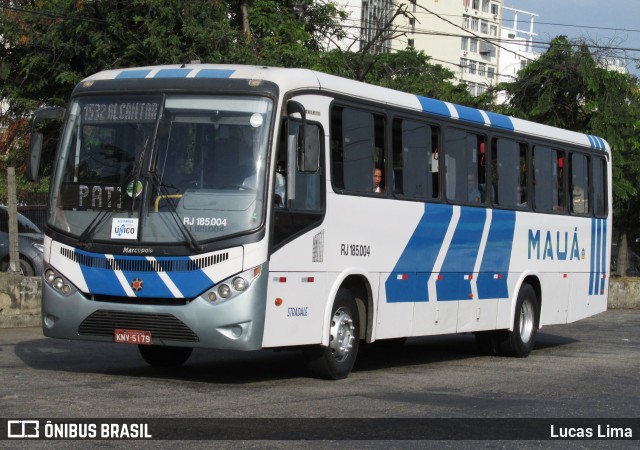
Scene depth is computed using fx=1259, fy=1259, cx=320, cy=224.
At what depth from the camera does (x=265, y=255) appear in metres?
11.8

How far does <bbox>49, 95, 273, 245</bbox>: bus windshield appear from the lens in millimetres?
11781

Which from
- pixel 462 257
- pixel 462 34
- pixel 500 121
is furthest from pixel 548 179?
pixel 462 34

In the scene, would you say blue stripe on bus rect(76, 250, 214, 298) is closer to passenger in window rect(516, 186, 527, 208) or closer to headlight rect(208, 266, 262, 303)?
headlight rect(208, 266, 262, 303)

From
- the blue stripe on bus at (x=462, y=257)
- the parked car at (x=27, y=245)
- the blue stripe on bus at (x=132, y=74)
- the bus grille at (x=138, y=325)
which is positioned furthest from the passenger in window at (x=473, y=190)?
the parked car at (x=27, y=245)

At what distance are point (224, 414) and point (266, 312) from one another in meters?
2.03

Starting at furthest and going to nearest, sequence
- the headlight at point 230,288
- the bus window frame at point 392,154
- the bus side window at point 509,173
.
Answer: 1. the bus side window at point 509,173
2. the bus window frame at point 392,154
3. the headlight at point 230,288

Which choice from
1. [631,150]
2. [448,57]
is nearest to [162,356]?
[631,150]

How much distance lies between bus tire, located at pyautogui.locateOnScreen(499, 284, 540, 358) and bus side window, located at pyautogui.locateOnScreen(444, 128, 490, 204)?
195 cm

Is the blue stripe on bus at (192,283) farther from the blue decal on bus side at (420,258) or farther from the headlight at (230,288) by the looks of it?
the blue decal on bus side at (420,258)

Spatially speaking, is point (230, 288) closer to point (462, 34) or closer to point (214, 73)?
point (214, 73)

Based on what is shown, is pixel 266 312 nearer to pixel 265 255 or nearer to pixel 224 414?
pixel 265 255

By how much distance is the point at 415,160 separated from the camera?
49.2 feet

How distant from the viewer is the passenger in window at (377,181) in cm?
1401

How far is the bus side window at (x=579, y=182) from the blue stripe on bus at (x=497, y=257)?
7.86 feet
